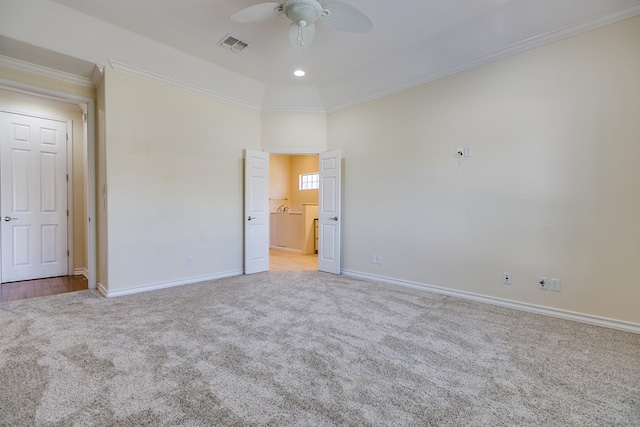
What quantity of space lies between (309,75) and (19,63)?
3526 millimetres

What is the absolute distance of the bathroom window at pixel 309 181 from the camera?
8312 mm

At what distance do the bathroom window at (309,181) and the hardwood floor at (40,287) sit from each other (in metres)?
5.44

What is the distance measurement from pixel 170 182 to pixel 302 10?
2833mm

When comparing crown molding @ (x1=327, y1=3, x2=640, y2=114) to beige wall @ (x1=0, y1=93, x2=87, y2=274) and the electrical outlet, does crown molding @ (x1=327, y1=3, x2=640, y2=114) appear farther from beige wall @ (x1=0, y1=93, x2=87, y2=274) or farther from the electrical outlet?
beige wall @ (x1=0, y1=93, x2=87, y2=274)

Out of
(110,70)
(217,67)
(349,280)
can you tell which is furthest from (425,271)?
(110,70)

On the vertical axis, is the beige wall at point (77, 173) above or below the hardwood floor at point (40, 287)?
above

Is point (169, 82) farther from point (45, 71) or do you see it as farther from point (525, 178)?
point (525, 178)

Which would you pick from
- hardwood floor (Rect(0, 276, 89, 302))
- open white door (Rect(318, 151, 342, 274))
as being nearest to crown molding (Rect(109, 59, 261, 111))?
open white door (Rect(318, 151, 342, 274))

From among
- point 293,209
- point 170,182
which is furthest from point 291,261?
point 170,182

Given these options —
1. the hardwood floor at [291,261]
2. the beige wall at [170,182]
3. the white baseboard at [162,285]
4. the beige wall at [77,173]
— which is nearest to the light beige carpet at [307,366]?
the white baseboard at [162,285]

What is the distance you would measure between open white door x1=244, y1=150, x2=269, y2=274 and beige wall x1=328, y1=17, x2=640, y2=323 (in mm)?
1961

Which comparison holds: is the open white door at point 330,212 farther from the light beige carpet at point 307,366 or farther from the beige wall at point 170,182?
the light beige carpet at point 307,366

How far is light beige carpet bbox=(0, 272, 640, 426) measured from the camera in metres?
1.56

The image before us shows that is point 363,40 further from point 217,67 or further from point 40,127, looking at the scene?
point 40,127
